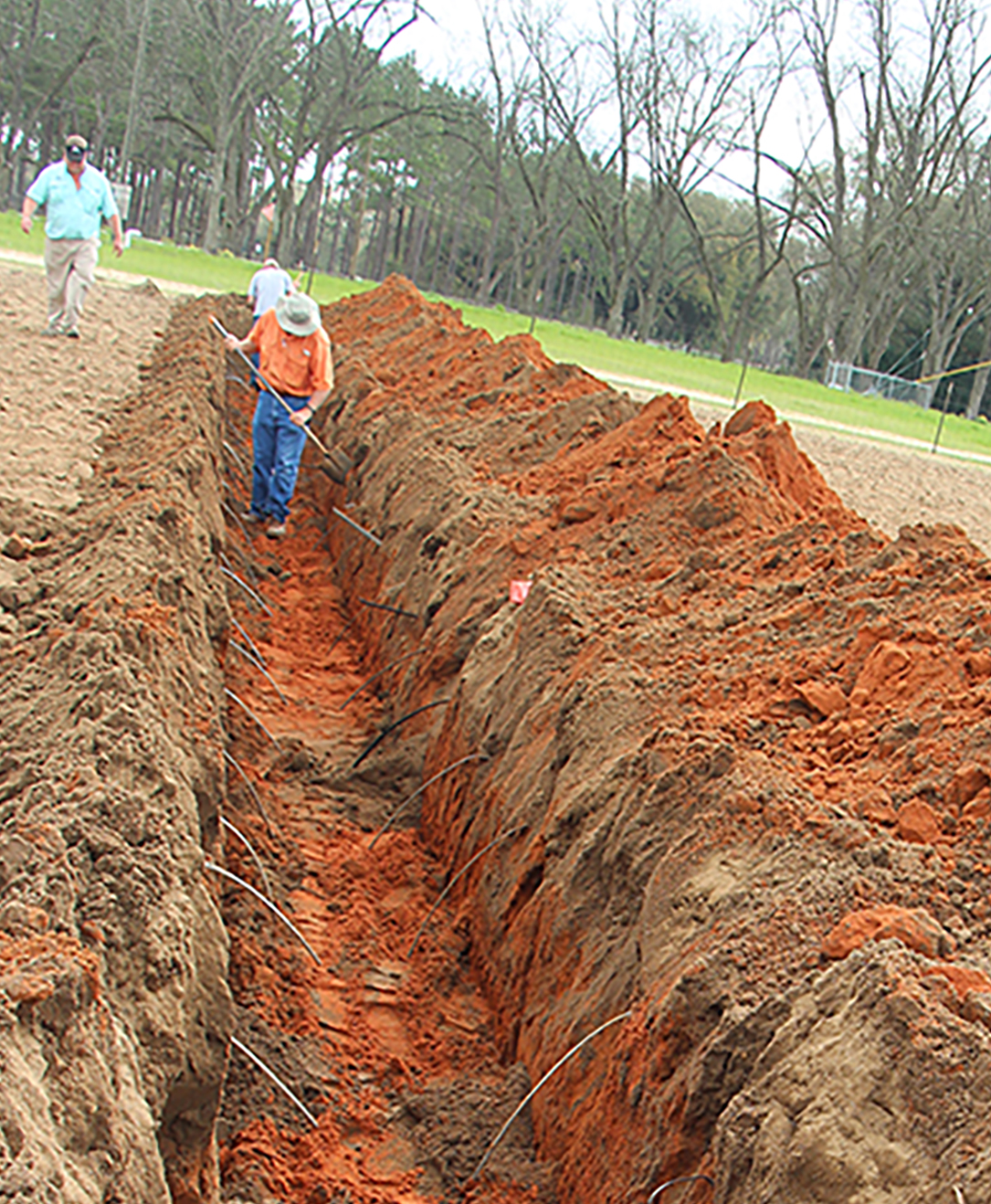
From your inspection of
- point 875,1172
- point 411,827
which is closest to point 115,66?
point 411,827

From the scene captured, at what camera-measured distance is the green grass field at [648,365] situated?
22.8 meters

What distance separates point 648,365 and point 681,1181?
23.9 m

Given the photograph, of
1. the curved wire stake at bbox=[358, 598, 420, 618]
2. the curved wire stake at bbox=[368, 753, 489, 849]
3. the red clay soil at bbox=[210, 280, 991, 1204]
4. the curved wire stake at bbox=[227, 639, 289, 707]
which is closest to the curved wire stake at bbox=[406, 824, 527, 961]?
the red clay soil at bbox=[210, 280, 991, 1204]

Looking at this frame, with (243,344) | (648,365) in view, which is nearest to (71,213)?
(243,344)

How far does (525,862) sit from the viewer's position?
421 centimetres

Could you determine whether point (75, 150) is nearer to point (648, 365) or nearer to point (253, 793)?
point (253, 793)

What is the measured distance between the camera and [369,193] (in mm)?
60594

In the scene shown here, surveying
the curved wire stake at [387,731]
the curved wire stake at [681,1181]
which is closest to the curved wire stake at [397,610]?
the curved wire stake at [387,731]

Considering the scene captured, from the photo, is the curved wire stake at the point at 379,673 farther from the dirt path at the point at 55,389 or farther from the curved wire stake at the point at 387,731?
the dirt path at the point at 55,389

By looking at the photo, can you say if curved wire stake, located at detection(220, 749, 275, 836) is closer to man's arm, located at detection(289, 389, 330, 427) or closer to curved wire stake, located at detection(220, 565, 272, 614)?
curved wire stake, located at detection(220, 565, 272, 614)

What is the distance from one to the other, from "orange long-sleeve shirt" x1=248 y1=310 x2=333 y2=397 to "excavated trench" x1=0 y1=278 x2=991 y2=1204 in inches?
73.6

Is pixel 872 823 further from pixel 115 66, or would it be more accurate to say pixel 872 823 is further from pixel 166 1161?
pixel 115 66

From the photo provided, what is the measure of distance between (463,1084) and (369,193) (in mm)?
60969

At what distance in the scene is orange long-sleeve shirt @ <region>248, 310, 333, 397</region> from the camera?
8766mm
